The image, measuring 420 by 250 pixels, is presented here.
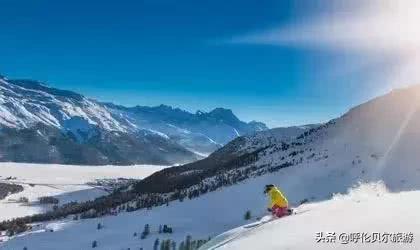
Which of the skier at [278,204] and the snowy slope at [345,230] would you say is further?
the skier at [278,204]

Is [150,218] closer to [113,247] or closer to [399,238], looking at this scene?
[113,247]

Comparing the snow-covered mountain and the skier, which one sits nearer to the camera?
the snow-covered mountain

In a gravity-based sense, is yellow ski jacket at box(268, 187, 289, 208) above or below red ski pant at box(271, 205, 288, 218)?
above

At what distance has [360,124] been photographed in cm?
10850

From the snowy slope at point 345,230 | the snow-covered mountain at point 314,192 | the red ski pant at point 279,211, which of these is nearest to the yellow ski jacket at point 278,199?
the red ski pant at point 279,211

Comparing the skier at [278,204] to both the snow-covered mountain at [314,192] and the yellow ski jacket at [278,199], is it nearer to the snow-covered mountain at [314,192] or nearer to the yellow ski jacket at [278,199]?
the yellow ski jacket at [278,199]

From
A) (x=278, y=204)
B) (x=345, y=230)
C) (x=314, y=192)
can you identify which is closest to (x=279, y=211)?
(x=278, y=204)

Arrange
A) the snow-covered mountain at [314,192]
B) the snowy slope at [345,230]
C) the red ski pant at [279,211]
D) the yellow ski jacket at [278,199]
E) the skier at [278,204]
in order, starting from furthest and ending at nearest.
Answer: the yellow ski jacket at [278,199] < the skier at [278,204] < the red ski pant at [279,211] < the snow-covered mountain at [314,192] < the snowy slope at [345,230]

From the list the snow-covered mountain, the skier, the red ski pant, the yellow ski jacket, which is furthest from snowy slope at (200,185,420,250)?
the yellow ski jacket

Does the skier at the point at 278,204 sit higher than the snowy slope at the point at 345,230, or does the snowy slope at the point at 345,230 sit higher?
the skier at the point at 278,204

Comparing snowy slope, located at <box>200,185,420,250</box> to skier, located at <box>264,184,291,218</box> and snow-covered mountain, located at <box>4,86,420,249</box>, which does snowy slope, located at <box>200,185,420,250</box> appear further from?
skier, located at <box>264,184,291,218</box>

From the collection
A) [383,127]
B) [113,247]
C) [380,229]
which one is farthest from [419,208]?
[383,127]

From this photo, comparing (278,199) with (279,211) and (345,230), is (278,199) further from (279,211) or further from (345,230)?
(345,230)

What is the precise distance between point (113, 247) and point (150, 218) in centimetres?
1661
